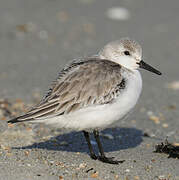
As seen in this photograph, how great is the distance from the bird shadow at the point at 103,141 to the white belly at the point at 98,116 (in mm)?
707

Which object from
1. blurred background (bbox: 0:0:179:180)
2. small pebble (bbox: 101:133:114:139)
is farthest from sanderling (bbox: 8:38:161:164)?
small pebble (bbox: 101:133:114:139)

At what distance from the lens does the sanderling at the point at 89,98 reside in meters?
4.63

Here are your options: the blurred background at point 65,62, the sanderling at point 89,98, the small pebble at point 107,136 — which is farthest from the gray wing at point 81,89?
the small pebble at point 107,136

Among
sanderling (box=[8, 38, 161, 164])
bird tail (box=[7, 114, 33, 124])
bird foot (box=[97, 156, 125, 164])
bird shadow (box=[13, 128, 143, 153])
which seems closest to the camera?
bird tail (box=[7, 114, 33, 124])

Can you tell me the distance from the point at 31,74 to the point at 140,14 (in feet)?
14.4

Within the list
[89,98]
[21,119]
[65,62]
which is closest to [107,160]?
[89,98]

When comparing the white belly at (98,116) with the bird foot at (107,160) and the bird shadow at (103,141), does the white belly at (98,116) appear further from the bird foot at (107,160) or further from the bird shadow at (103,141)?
the bird shadow at (103,141)

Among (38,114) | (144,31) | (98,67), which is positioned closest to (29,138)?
(38,114)

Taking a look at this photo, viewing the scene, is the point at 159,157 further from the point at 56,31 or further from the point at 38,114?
the point at 56,31

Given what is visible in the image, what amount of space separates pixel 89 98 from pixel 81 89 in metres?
0.14

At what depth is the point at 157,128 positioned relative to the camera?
642cm

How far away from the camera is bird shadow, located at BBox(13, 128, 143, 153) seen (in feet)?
17.7

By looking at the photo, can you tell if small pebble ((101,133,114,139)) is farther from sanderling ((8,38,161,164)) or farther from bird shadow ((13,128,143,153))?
sanderling ((8,38,161,164))

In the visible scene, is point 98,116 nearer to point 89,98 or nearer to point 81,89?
point 89,98
